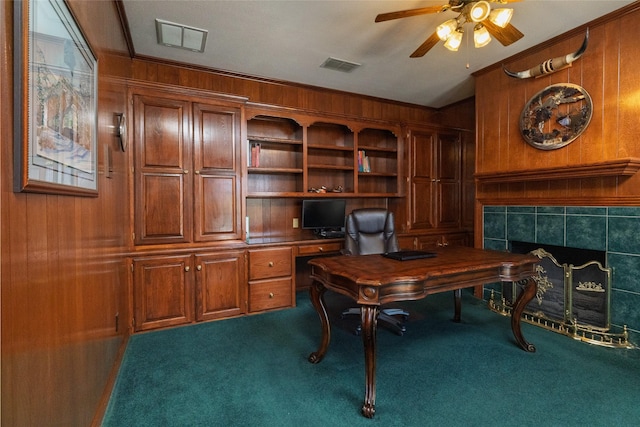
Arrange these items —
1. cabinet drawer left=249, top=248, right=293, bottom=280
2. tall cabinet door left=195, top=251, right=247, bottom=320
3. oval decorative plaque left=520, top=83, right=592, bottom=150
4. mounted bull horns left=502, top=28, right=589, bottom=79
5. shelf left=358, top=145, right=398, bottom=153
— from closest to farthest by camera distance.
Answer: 1. mounted bull horns left=502, top=28, right=589, bottom=79
2. oval decorative plaque left=520, top=83, right=592, bottom=150
3. tall cabinet door left=195, top=251, right=247, bottom=320
4. cabinet drawer left=249, top=248, right=293, bottom=280
5. shelf left=358, top=145, right=398, bottom=153

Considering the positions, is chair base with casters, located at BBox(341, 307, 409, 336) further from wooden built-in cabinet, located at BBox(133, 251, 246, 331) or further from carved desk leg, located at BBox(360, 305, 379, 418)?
wooden built-in cabinet, located at BBox(133, 251, 246, 331)

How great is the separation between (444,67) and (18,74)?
149 inches

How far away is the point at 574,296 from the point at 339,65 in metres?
3.33

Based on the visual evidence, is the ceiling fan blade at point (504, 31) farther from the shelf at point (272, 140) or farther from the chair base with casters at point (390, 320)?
the chair base with casters at point (390, 320)

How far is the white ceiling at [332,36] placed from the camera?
8.00 ft

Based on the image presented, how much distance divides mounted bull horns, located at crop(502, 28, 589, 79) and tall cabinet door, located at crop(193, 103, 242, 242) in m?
2.92

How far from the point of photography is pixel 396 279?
1.77 meters

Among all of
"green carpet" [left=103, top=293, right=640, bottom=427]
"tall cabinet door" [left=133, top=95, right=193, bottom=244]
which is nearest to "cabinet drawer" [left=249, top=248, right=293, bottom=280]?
"green carpet" [left=103, top=293, right=640, bottom=427]

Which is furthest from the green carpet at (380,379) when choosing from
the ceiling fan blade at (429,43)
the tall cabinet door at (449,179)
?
the ceiling fan blade at (429,43)

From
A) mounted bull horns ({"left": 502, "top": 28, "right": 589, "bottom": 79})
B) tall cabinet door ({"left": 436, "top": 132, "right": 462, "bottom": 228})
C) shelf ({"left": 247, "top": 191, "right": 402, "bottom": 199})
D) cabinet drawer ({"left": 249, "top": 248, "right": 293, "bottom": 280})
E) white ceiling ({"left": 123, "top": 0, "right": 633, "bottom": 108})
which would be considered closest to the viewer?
white ceiling ({"left": 123, "top": 0, "right": 633, "bottom": 108})

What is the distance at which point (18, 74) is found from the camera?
817mm

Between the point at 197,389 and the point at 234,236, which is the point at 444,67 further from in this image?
the point at 197,389

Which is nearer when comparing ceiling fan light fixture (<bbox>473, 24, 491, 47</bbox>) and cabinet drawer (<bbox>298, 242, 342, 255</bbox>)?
ceiling fan light fixture (<bbox>473, 24, 491, 47</bbox>)

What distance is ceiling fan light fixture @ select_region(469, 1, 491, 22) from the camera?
1.99m
